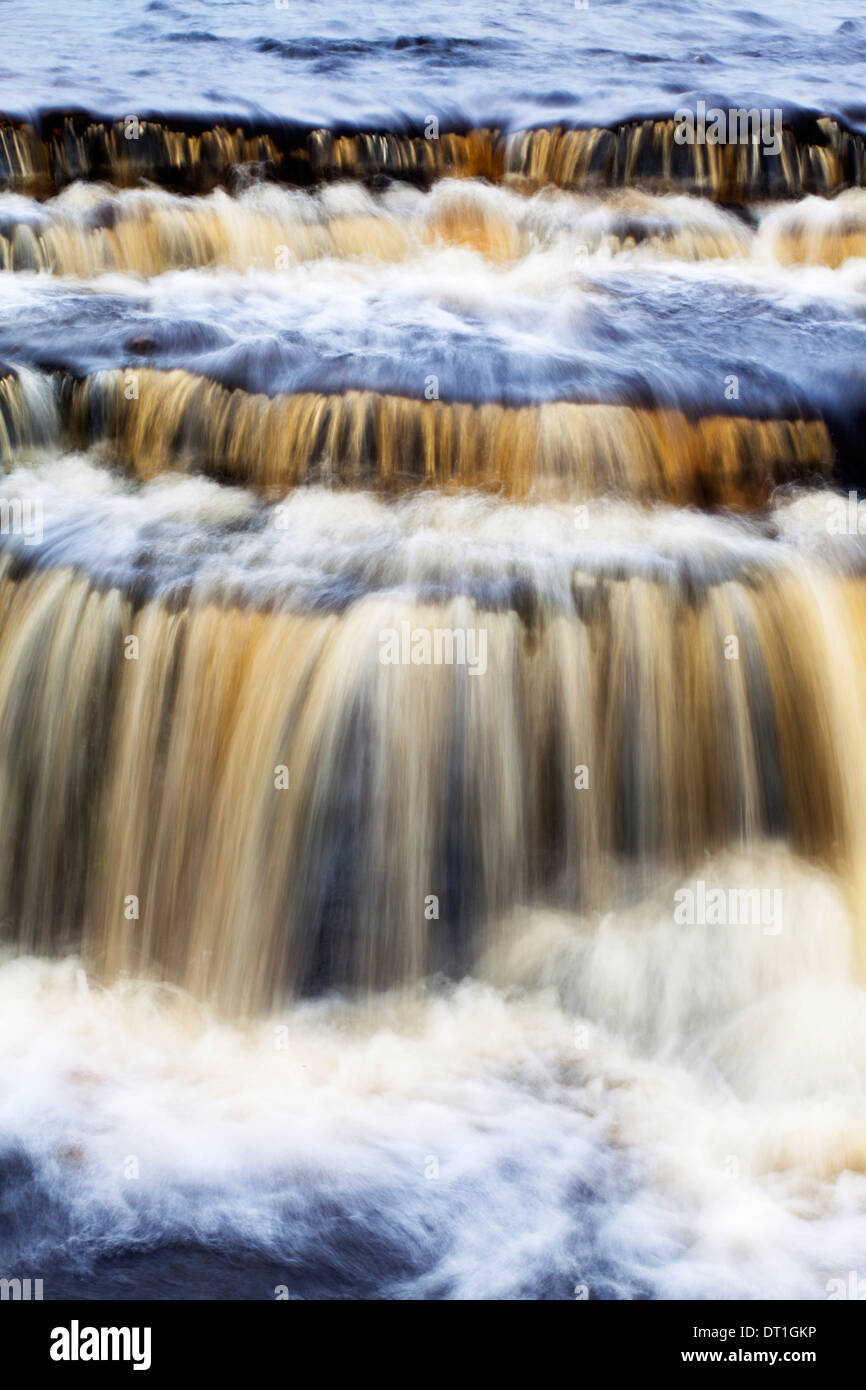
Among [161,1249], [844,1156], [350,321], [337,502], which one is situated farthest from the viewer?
[350,321]

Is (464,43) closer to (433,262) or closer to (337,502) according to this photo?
(433,262)

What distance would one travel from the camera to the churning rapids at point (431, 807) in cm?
484

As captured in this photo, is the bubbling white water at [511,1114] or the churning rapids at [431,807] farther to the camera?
the churning rapids at [431,807]

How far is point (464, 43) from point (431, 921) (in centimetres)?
1252

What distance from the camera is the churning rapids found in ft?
15.9

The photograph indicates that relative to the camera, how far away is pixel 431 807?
575 centimetres

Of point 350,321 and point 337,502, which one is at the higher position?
point 350,321

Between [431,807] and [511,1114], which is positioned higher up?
[431,807]

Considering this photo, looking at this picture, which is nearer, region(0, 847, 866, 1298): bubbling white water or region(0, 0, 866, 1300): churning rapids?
region(0, 847, 866, 1298): bubbling white water

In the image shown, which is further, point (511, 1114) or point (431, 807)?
point (431, 807)

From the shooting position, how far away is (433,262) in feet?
35.7
